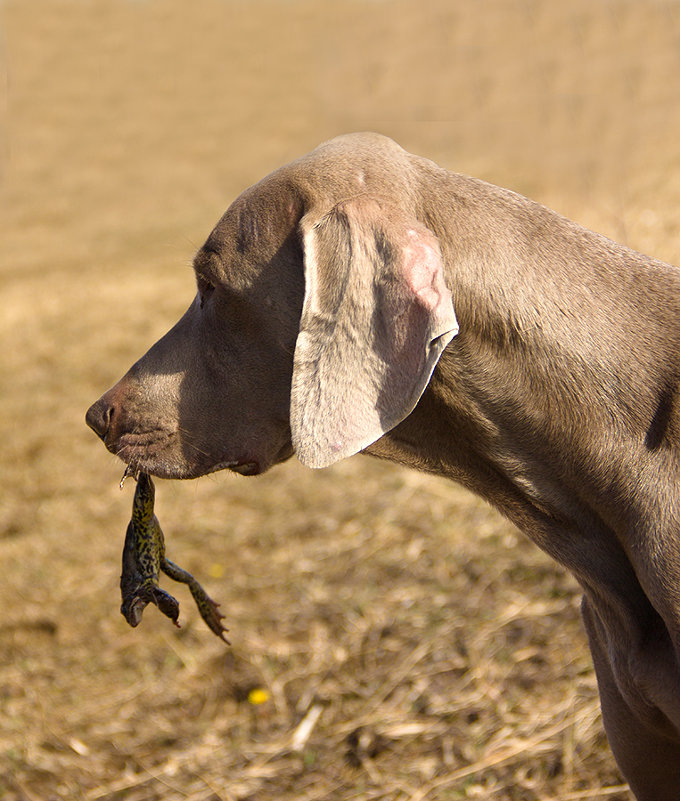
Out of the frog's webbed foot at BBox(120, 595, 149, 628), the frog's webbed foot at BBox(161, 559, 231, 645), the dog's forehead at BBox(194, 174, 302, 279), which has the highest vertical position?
the dog's forehead at BBox(194, 174, 302, 279)

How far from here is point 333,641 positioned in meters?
4.33

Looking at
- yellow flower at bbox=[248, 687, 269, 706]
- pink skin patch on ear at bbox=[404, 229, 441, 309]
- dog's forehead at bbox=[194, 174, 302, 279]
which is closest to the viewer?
pink skin patch on ear at bbox=[404, 229, 441, 309]

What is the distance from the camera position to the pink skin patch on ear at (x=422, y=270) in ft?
6.54

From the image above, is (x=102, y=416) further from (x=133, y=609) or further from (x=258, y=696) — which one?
(x=258, y=696)

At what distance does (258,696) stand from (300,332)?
2.36m

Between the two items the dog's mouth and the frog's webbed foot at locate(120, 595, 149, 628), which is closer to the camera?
the dog's mouth

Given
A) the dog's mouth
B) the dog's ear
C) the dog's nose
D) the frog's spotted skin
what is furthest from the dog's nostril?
the dog's ear

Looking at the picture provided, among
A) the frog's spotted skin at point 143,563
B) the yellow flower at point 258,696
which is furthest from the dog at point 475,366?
the yellow flower at point 258,696

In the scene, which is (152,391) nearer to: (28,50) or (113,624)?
(113,624)

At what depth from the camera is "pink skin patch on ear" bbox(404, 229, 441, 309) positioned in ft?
6.54

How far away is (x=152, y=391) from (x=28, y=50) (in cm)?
2298

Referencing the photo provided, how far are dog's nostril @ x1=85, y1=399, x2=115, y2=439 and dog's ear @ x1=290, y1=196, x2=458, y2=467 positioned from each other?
2.50 ft

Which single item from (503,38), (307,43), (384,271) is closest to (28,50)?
(307,43)

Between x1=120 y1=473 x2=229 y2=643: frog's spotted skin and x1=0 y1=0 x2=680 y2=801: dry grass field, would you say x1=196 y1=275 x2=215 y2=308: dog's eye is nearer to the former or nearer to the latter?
x1=0 y1=0 x2=680 y2=801: dry grass field
